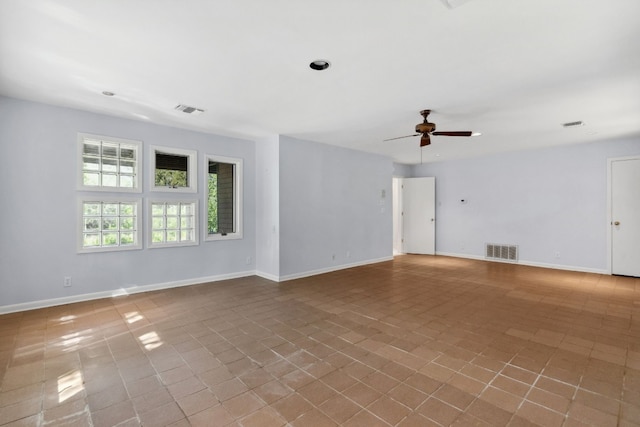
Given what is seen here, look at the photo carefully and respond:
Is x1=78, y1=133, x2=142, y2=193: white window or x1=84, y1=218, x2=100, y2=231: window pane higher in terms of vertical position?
x1=78, y1=133, x2=142, y2=193: white window

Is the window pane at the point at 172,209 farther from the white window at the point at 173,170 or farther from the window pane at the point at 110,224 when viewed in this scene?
the window pane at the point at 110,224

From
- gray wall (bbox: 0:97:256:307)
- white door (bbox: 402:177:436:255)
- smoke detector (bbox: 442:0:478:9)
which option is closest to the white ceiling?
smoke detector (bbox: 442:0:478:9)

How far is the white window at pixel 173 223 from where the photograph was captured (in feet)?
16.1

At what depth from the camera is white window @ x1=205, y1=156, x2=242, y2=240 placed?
5.59m

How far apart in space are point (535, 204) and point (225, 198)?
6762 mm

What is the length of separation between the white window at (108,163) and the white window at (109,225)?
230 millimetres

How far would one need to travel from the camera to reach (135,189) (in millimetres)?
4691

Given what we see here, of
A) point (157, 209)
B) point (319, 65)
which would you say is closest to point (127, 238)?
point (157, 209)

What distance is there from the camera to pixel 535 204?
6820 mm

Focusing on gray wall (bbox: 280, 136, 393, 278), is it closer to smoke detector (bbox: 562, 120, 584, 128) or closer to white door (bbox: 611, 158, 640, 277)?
smoke detector (bbox: 562, 120, 584, 128)

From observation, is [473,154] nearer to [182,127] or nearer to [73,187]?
[182,127]

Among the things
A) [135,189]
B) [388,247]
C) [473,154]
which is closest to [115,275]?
[135,189]

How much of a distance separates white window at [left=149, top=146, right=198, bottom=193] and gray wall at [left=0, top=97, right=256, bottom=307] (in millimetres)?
120

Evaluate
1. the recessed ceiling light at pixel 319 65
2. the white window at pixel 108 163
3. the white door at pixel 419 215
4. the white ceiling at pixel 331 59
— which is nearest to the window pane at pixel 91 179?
the white window at pixel 108 163
